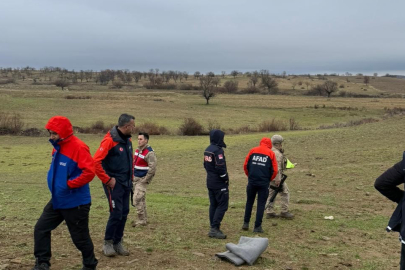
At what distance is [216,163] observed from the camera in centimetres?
757

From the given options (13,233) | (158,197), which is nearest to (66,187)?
(13,233)

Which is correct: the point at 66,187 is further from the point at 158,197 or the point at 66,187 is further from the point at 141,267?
the point at 158,197

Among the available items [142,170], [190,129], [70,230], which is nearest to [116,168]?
[70,230]

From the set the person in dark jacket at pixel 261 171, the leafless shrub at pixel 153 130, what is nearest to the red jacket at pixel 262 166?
the person in dark jacket at pixel 261 171

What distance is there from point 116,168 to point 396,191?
12.7ft

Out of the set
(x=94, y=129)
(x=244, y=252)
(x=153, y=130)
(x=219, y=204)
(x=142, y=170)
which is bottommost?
(x=94, y=129)

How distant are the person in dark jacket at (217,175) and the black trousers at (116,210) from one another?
194 centimetres

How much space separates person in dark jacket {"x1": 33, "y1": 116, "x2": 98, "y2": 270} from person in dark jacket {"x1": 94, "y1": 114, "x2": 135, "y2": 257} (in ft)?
2.40

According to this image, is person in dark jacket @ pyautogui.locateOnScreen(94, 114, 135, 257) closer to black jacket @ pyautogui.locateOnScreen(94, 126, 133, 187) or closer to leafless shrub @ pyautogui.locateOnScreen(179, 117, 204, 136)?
black jacket @ pyautogui.locateOnScreen(94, 126, 133, 187)

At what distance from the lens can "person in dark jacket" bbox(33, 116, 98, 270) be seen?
5090 mm

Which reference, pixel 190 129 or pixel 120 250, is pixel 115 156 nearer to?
pixel 120 250

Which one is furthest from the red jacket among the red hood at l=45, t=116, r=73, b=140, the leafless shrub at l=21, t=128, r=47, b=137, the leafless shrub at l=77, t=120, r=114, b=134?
the leafless shrub at l=21, t=128, r=47, b=137

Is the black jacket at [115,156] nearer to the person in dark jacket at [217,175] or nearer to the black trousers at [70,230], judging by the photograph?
the black trousers at [70,230]

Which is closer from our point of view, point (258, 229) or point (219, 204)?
point (219, 204)
